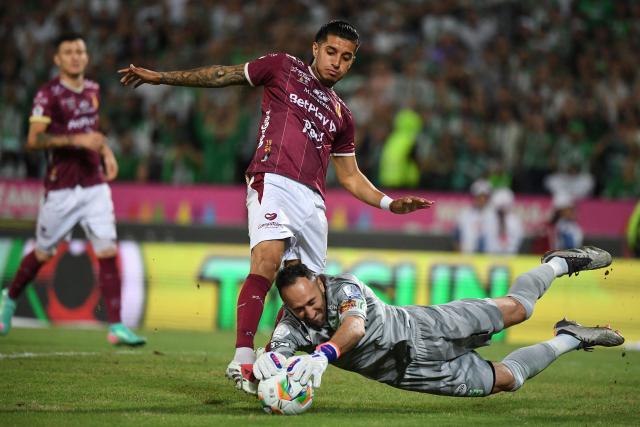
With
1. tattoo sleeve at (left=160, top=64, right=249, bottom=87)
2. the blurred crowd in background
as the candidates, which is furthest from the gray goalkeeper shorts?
the blurred crowd in background

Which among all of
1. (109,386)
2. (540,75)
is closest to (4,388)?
(109,386)

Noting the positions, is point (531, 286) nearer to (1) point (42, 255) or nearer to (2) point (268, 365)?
(2) point (268, 365)

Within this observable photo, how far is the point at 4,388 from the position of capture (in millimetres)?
8023

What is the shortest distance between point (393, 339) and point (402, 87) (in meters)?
12.6

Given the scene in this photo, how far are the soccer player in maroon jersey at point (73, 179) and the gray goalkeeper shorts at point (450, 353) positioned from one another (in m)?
4.63

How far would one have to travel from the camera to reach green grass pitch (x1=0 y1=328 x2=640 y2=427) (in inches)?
276

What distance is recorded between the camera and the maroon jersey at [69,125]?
1122 centimetres

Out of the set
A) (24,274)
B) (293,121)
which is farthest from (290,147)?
(24,274)

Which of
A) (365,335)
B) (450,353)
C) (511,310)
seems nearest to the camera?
(365,335)

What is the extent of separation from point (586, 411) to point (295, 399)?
91.1 inches

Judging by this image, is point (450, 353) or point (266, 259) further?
point (266, 259)

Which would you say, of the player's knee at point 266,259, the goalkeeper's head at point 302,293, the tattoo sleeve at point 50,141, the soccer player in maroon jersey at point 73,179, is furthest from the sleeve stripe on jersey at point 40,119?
the goalkeeper's head at point 302,293

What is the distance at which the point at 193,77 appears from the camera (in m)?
8.32

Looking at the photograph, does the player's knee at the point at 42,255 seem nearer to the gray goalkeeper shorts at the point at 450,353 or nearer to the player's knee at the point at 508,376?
the gray goalkeeper shorts at the point at 450,353
